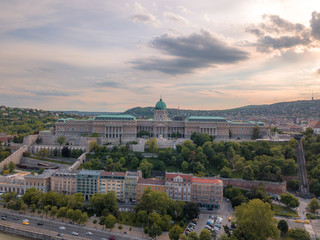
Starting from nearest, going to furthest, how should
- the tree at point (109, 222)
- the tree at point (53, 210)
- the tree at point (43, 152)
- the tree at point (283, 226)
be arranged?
the tree at point (109, 222)
the tree at point (283, 226)
the tree at point (53, 210)
the tree at point (43, 152)

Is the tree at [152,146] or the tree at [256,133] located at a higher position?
the tree at [256,133]

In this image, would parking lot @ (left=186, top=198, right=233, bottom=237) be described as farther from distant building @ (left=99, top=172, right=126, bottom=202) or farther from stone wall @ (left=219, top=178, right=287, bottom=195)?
distant building @ (left=99, top=172, right=126, bottom=202)

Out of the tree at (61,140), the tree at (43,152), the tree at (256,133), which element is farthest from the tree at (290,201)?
the tree at (61,140)

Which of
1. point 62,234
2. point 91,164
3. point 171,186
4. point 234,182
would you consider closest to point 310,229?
point 234,182

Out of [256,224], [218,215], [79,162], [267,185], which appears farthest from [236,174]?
[79,162]

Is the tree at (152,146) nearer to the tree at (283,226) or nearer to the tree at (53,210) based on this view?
the tree at (53,210)

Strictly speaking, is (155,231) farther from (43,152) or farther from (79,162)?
(43,152)
